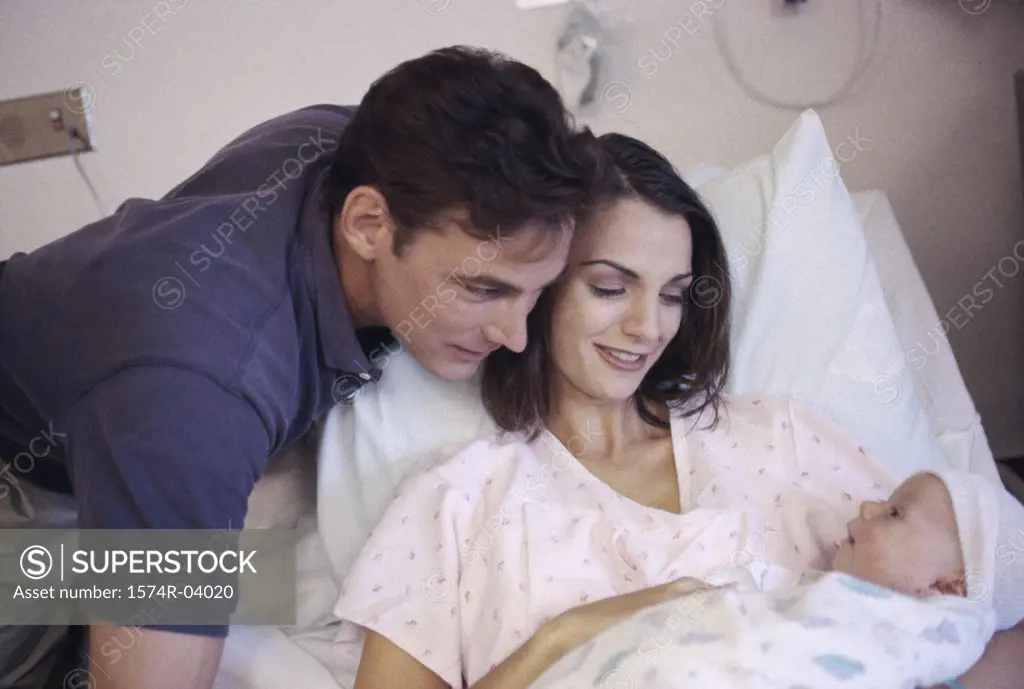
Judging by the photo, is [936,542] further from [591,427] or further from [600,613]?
[591,427]

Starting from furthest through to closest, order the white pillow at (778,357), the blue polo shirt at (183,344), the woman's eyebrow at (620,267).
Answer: the white pillow at (778,357), the woman's eyebrow at (620,267), the blue polo shirt at (183,344)

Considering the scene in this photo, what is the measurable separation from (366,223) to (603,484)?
528 mm

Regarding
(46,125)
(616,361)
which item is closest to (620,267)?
(616,361)

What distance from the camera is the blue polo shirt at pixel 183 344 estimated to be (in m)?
0.87

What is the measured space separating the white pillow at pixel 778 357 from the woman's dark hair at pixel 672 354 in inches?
2.6

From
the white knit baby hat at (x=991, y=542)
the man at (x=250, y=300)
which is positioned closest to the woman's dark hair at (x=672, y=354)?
the man at (x=250, y=300)

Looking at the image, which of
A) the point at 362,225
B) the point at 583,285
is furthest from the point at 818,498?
the point at 362,225

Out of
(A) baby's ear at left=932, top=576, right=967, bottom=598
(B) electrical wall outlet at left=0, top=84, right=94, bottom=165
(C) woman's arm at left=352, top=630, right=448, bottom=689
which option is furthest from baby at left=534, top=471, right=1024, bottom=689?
(B) electrical wall outlet at left=0, top=84, right=94, bottom=165

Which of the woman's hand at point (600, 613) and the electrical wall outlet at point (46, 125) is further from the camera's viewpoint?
the electrical wall outlet at point (46, 125)

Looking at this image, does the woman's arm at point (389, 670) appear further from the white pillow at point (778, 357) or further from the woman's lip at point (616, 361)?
the woman's lip at point (616, 361)

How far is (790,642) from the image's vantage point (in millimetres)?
935

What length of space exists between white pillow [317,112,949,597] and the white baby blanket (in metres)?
0.42

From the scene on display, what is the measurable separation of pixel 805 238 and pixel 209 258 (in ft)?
3.34

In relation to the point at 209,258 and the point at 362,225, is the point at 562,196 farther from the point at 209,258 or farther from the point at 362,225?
the point at 209,258
